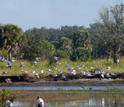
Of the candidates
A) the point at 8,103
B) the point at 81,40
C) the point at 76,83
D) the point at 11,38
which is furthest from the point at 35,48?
the point at 81,40

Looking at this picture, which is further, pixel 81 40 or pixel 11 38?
pixel 81 40

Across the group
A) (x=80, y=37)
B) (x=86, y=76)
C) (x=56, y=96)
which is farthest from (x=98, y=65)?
(x=80, y=37)

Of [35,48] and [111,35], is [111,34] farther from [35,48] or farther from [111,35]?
[35,48]

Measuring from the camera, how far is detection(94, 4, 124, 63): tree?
42688mm

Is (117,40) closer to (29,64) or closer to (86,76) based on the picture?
(86,76)

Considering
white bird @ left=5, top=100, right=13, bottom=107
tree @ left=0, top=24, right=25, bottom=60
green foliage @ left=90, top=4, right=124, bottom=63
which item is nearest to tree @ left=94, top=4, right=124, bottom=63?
green foliage @ left=90, top=4, right=124, bottom=63

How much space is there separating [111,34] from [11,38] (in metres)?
15.1

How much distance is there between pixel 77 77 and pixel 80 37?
43.0 m

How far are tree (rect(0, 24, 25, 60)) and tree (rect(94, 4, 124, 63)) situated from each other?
1199 cm

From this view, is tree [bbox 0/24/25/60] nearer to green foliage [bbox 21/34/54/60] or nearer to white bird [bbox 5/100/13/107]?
green foliage [bbox 21/34/54/60]

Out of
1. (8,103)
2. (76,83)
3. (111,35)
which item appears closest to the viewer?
(8,103)

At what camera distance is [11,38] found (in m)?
45.1

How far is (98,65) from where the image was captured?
129ft

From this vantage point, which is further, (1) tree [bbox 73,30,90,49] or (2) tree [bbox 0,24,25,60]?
(1) tree [bbox 73,30,90,49]
